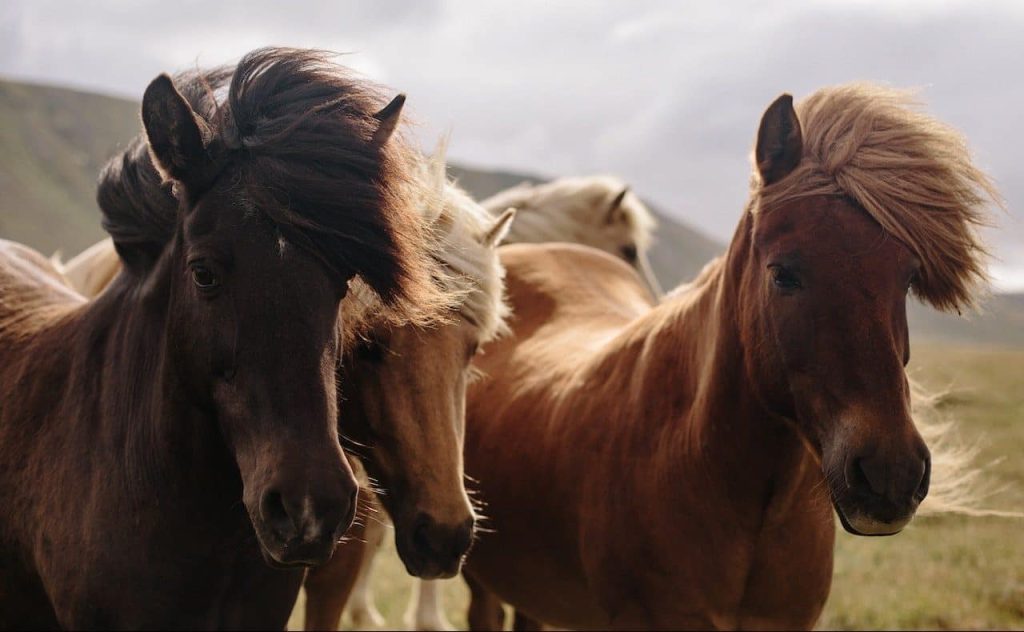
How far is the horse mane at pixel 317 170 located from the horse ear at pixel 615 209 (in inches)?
175

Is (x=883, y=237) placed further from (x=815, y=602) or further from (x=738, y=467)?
(x=815, y=602)

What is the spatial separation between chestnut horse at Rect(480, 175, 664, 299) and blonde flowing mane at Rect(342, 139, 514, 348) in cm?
338

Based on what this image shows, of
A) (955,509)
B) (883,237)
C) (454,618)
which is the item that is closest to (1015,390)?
(454,618)

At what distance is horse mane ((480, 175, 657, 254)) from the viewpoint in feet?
23.2

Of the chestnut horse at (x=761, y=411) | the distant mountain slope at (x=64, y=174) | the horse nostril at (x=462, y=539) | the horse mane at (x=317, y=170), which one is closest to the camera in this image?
the horse mane at (x=317, y=170)

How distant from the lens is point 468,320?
137 inches

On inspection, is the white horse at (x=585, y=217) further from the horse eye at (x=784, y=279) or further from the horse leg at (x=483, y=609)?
the horse eye at (x=784, y=279)

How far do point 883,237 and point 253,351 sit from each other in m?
1.80

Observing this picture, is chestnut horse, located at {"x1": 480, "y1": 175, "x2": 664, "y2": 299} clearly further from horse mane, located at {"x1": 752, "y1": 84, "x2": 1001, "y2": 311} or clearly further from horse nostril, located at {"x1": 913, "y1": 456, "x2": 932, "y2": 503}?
horse nostril, located at {"x1": 913, "y1": 456, "x2": 932, "y2": 503}

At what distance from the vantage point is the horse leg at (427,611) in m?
6.43

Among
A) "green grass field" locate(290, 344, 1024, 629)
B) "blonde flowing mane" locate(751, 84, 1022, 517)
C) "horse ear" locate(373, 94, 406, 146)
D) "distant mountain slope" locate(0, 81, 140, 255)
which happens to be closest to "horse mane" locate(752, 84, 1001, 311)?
"blonde flowing mane" locate(751, 84, 1022, 517)

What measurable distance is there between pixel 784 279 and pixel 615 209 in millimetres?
4540

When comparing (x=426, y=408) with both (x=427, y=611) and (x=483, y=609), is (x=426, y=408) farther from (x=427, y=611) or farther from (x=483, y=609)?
(x=427, y=611)

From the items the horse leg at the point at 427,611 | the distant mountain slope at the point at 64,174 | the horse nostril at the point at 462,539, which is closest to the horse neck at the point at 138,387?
the horse nostril at the point at 462,539
